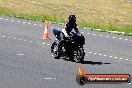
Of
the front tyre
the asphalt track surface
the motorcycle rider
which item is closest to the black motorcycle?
the front tyre

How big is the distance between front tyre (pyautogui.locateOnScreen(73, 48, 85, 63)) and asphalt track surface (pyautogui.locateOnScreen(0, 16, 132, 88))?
21cm

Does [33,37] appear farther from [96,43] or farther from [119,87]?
[119,87]

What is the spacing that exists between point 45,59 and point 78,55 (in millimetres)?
1558

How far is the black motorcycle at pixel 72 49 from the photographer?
20703 mm

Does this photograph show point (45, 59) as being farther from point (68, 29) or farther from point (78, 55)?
point (68, 29)

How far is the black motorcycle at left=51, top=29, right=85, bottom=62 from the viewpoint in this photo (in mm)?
20703

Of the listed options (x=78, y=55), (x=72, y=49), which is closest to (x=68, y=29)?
(x=72, y=49)

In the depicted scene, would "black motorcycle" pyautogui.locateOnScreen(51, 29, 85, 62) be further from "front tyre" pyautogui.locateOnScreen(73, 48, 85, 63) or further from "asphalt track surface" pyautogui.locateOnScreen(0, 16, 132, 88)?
"asphalt track surface" pyautogui.locateOnScreen(0, 16, 132, 88)

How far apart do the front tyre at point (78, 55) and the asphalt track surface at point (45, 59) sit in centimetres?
21

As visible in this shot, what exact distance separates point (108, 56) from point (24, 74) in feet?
21.2

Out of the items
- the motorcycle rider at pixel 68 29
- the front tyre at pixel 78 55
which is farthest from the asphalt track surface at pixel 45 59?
the motorcycle rider at pixel 68 29

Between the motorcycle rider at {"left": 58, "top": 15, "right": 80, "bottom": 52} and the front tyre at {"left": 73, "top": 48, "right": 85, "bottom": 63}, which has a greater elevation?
the motorcycle rider at {"left": 58, "top": 15, "right": 80, "bottom": 52}

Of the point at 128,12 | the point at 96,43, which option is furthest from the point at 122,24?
the point at 96,43

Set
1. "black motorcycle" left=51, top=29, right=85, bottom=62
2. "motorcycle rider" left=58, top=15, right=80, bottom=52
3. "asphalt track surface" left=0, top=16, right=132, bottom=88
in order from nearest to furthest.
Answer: "asphalt track surface" left=0, top=16, right=132, bottom=88, "black motorcycle" left=51, top=29, right=85, bottom=62, "motorcycle rider" left=58, top=15, right=80, bottom=52
